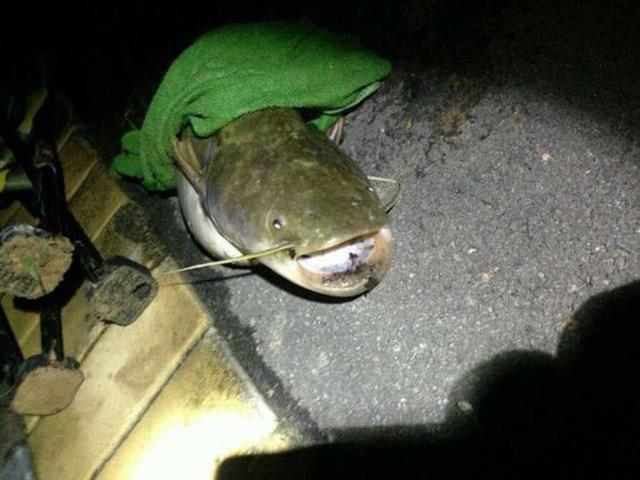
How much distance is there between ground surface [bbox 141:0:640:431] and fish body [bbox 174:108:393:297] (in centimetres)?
27

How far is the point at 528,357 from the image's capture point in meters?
1.28

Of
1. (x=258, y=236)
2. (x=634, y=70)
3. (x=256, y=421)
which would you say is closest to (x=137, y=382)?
(x=256, y=421)

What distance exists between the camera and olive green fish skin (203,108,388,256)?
1.15m

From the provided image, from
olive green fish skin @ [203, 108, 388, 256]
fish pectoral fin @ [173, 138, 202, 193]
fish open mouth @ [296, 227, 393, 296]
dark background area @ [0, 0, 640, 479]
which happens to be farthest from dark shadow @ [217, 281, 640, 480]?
fish pectoral fin @ [173, 138, 202, 193]

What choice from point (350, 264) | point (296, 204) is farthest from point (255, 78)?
point (350, 264)

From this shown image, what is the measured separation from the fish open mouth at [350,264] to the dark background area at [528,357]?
41 cm

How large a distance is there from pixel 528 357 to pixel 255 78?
1081 mm

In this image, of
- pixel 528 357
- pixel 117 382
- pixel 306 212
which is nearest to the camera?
pixel 306 212

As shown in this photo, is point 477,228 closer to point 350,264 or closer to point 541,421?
point 350,264

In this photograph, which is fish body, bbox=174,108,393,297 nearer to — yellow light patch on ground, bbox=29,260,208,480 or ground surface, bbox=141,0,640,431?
ground surface, bbox=141,0,640,431

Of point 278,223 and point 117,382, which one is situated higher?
point 278,223

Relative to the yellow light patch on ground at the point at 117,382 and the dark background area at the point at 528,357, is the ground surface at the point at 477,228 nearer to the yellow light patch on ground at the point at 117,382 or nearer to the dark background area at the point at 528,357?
the dark background area at the point at 528,357

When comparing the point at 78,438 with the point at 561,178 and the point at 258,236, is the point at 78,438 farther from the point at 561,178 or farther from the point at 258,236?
the point at 561,178

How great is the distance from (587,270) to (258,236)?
0.86 metres
